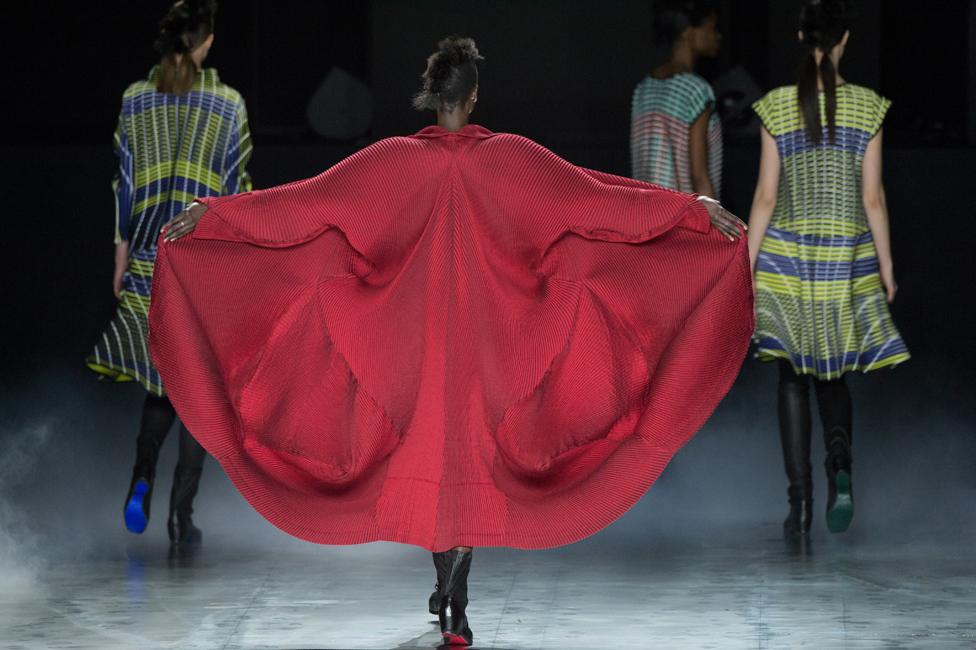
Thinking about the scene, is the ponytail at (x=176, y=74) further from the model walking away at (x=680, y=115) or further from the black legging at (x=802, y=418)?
the black legging at (x=802, y=418)

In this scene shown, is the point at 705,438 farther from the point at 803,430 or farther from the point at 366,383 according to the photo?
the point at 366,383

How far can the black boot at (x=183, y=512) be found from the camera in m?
4.77

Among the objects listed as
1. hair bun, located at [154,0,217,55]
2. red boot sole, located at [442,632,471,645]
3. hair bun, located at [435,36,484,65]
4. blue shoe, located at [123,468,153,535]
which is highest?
hair bun, located at [154,0,217,55]

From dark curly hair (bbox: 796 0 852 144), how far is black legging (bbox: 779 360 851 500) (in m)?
0.61

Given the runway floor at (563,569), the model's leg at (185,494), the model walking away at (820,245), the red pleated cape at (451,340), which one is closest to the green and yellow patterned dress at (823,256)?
the model walking away at (820,245)

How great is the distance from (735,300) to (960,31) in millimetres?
3394

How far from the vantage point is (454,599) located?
3.69 meters

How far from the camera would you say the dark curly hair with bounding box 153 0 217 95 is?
487 cm

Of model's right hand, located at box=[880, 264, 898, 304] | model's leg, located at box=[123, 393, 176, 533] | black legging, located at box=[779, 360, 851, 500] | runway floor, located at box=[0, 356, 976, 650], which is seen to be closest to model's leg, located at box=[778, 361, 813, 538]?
black legging, located at box=[779, 360, 851, 500]

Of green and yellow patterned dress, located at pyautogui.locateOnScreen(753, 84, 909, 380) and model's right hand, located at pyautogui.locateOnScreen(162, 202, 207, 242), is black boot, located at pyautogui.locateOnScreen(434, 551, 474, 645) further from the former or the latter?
green and yellow patterned dress, located at pyautogui.locateOnScreen(753, 84, 909, 380)

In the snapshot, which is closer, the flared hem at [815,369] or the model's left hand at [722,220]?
the model's left hand at [722,220]

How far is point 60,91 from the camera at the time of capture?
766cm

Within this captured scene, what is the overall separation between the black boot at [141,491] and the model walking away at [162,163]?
107 mm

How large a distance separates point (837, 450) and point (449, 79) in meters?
1.65
